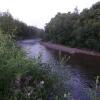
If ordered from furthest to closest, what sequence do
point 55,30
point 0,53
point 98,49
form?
point 55,30
point 98,49
point 0,53

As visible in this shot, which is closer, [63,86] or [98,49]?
[63,86]

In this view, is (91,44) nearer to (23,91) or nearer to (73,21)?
(73,21)

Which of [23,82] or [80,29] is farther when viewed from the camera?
[80,29]

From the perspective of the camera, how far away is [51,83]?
3.95m

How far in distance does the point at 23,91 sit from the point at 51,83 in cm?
59

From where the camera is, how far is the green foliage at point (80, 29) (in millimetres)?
45656

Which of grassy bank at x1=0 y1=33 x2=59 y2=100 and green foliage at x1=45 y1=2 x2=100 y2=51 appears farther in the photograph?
green foliage at x1=45 y1=2 x2=100 y2=51

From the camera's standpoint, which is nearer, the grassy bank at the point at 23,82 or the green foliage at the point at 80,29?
the grassy bank at the point at 23,82

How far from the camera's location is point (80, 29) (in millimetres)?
47469

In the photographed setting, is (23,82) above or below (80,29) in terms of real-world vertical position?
above

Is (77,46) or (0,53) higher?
(0,53)

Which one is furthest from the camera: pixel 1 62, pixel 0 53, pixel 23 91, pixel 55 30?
pixel 55 30

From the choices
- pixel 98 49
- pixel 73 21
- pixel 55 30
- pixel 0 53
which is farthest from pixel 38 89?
pixel 55 30

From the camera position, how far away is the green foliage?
150 ft
